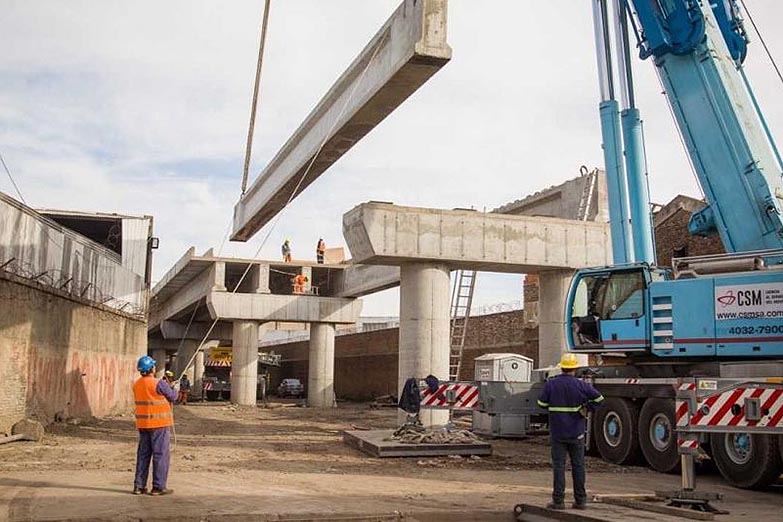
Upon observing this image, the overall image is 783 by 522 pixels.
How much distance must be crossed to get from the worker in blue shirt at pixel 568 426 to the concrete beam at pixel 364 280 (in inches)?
933

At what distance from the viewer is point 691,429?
9.41 metres

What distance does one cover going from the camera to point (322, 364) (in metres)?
38.7

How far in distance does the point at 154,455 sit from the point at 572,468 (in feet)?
15.9

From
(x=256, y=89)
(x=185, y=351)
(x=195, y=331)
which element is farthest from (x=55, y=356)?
(x=195, y=331)

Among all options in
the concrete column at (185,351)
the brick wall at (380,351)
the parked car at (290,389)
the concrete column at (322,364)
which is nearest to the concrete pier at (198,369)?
the concrete column at (185,351)

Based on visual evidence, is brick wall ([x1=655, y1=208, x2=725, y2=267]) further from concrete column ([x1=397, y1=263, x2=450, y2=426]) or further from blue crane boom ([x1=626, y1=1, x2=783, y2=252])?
blue crane boom ([x1=626, y1=1, x2=783, y2=252])

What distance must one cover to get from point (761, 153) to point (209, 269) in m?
28.8

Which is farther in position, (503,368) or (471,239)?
(471,239)

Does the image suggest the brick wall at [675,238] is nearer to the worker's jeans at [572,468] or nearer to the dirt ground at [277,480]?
the dirt ground at [277,480]

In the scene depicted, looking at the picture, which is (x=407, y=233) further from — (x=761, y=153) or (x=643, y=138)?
(x=761, y=153)

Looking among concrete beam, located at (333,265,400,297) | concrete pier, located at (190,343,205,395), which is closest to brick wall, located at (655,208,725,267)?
concrete beam, located at (333,265,400,297)

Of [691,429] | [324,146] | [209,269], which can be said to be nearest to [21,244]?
[324,146]

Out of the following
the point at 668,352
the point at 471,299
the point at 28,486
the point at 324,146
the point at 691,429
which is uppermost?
the point at 324,146

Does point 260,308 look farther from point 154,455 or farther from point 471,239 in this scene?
point 154,455
